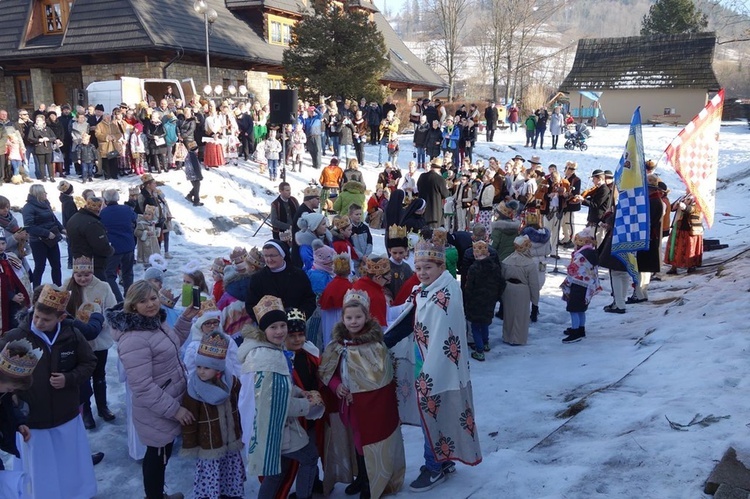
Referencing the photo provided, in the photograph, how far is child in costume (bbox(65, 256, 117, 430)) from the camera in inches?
219

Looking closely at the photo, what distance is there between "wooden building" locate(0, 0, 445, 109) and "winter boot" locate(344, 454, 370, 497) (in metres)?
22.0

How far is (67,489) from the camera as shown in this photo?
452 cm

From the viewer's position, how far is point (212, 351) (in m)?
4.03

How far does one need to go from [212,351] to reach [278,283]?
4.76 ft

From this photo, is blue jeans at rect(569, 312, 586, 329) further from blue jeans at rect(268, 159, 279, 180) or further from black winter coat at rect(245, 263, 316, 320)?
blue jeans at rect(268, 159, 279, 180)

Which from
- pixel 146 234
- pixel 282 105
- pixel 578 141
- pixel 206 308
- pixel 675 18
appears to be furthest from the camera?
pixel 675 18

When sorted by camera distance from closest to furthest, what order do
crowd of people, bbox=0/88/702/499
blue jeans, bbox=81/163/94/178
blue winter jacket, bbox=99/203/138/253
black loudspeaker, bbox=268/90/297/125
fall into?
crowd of people, bbox=0/88/702/499 → blue winter jacket, bbox=99/203/138/253 → black loudspeaker, bbox=268/90/297/125 → blue jeans, bbox=81/163/94/178

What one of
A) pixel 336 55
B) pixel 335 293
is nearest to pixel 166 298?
pixel 335 293

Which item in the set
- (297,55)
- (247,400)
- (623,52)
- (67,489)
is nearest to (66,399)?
(67,489)

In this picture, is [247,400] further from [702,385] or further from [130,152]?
[130,152]

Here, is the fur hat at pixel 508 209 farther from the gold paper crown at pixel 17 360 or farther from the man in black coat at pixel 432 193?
Result: the gold paper crown at pixel 17 360

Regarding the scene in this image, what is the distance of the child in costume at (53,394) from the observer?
4.23 m

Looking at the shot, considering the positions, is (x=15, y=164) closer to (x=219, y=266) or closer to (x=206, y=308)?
(x=219, y=266)

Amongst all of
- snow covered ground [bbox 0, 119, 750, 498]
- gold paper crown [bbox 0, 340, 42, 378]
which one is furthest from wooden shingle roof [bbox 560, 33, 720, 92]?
gold paper crown [bbox 0, 340, 42, 378]
